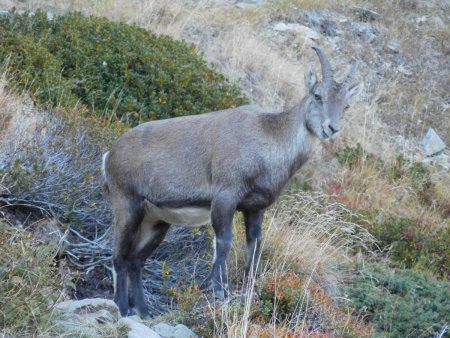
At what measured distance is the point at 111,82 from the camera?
460 inches

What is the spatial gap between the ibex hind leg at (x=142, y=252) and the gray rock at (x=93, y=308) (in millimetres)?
1315

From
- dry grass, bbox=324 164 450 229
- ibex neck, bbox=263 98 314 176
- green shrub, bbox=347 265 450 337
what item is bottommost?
dry grass, bbox=324 164 450 229

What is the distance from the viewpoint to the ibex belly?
7.66 metres

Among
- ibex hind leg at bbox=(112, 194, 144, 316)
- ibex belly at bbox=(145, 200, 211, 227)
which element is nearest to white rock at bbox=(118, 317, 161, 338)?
ibex hind leg at bbox=(112, 194, 144, 316)

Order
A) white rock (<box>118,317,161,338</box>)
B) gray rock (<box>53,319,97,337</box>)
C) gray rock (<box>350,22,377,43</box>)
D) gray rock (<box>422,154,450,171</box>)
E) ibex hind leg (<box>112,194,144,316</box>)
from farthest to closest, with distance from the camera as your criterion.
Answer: gray rock (<box>350,22,377,43</box>), gray rock (<box>422,154,450,171</box>), ibex hind leg (<box>112,194,144,316</box>), white rock (<box>118,317,161,338</box>), gray rock (<box>53,319,97,337</box>)

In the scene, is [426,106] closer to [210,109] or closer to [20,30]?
[210,109]

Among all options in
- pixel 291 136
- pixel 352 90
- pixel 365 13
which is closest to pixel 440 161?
pixel 365 13

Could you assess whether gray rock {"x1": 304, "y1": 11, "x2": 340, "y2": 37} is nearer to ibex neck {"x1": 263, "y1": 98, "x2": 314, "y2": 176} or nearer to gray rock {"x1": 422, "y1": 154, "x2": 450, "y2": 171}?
gray rock {"x1": 422, "y1": 154, "x2": 450, "y2": 171}

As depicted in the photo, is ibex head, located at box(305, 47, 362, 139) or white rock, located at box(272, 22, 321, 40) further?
white rock, located at box(272, 22, 321, 40)

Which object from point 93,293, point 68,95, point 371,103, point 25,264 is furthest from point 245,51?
point 25,264

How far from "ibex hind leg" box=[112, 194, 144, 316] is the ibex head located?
1745 millimetres

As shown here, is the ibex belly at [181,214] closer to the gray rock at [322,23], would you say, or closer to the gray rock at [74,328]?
the gray rock at [74,328]

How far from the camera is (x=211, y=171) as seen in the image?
756cm

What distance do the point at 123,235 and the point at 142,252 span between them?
0.98 ft
